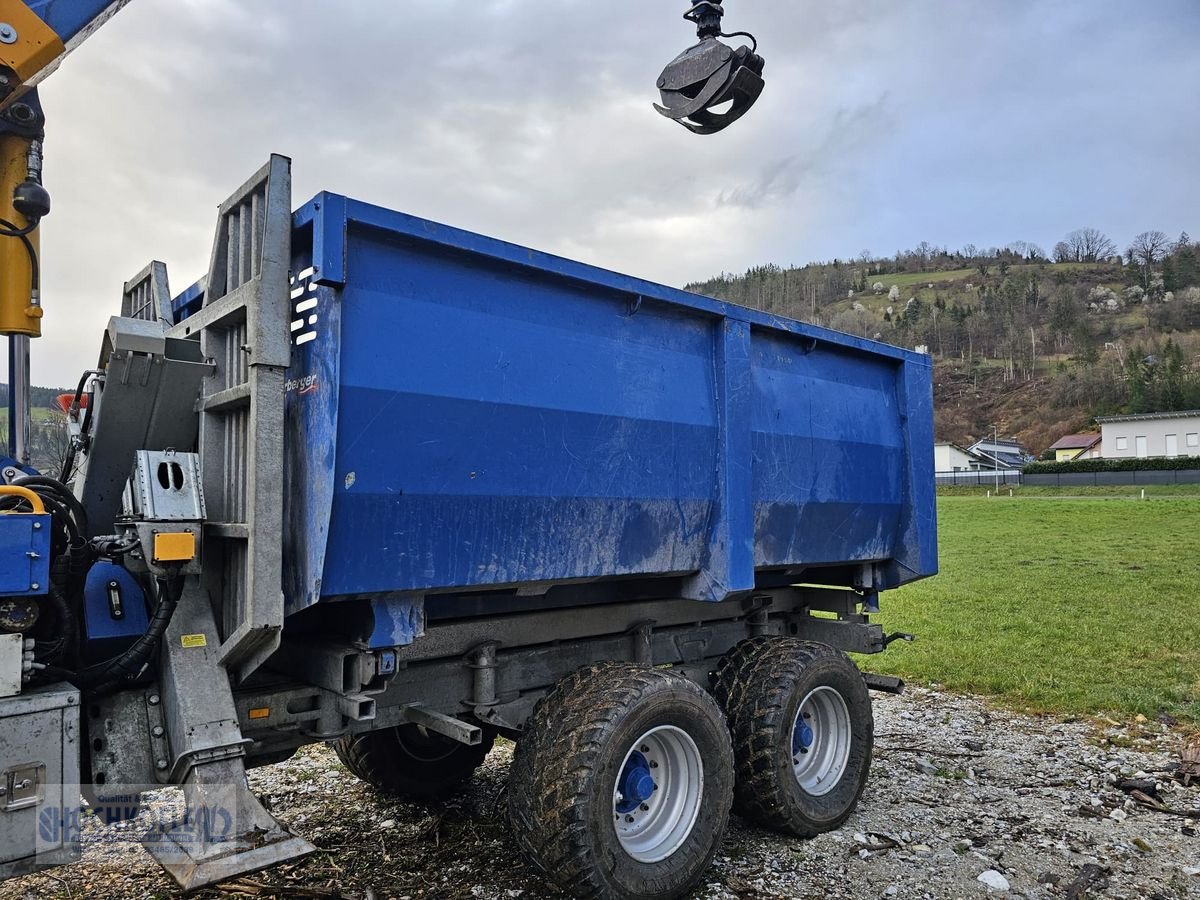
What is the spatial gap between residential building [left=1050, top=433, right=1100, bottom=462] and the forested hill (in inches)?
186

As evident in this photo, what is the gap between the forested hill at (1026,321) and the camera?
80812 mm

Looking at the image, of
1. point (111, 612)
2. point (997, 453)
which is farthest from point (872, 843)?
point (997, 453)

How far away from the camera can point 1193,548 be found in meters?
18.8

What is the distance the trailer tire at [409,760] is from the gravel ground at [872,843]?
132 mm

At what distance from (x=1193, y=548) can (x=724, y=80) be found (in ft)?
62.7

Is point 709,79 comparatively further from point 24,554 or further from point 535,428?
point 24,554

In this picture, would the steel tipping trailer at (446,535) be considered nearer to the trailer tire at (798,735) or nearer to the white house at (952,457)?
the trailer tire at (798,735)

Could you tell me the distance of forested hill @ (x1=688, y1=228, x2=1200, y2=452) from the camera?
265 feet

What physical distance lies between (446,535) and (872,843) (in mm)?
2932

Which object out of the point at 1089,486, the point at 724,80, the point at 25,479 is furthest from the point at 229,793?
the point at 1089,486

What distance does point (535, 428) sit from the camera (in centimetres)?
343

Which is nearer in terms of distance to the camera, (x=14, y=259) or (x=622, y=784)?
(x=14, y=259)

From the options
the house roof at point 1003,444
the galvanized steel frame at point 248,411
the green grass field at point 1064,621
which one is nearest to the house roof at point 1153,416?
the house roof at point 1003,444

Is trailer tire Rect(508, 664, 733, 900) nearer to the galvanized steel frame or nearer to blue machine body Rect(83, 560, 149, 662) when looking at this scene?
the galvanized steel frame
